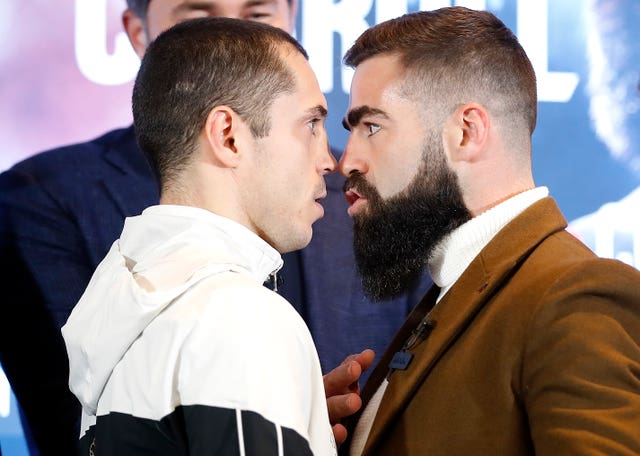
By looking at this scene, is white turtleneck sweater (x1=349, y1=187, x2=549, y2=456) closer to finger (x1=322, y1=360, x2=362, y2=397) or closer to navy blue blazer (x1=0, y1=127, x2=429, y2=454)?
finger (x1=322, y1=360, x2=362, y2=397)

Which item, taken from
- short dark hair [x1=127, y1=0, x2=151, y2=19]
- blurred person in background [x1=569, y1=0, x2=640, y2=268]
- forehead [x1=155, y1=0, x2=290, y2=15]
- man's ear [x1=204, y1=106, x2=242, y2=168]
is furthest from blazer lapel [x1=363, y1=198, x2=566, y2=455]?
short dark hair [x1=127, y1=0, x2=151, y2=19]

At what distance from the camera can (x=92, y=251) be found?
2.77 meters

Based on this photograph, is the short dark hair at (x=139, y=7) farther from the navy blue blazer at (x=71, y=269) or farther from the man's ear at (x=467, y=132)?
the man's ear at (x=467, y=132)

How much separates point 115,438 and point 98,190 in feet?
5.07

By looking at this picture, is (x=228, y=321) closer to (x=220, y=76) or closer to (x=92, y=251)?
(x=220, y=76)

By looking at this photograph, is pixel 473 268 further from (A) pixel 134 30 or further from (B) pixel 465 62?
(A) pixel 134 30

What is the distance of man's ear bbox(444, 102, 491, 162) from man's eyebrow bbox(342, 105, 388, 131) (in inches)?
6.7

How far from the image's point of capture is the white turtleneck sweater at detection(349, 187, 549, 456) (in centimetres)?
198

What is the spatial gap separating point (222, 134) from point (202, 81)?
0.33ft

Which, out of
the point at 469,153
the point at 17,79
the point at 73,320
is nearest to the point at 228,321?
the point at 73,320

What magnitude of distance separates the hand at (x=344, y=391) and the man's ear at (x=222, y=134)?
0.60 meters

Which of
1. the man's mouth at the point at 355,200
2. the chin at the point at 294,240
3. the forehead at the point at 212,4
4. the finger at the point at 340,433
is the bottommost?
the finger at the point at 340,433

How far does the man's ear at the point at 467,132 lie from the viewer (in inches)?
80.5

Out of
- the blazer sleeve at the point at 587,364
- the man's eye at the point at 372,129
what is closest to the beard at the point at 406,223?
the man's eye at the point at 372,129
